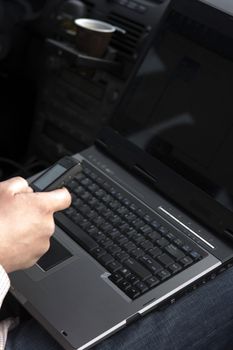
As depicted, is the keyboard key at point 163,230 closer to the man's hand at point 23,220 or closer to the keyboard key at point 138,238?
the keyboard key at point 138,238

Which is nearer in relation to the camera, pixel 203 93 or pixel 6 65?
pixel 203 93

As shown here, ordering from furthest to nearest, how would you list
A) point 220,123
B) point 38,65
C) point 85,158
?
point 38,65 < point 85,158 < point 220,123

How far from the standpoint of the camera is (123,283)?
77 cm

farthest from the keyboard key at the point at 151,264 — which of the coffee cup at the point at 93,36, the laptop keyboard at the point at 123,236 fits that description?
the coffee cup at the point at 93,36

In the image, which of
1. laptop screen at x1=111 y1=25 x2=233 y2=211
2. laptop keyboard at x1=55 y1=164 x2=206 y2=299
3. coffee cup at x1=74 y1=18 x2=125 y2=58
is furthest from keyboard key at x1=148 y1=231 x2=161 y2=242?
coffee cup at x1=74 y1=18 x2=125 y2=58

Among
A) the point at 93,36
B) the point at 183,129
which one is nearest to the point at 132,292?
the point at 183,129

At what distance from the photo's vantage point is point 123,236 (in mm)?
834

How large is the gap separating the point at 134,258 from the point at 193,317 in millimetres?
116

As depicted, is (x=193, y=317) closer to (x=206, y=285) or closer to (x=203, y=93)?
(x=206, y=285)

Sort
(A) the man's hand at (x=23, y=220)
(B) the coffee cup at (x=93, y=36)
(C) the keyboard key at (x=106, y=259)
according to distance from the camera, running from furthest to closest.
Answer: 1. (B) the coffee cup at (x=93, y=36)
2. (C) the keyboard key at (x=106, y=259)
3. (A) the man's hand at (x=23, y=220)

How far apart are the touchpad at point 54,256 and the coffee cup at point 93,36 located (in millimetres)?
466

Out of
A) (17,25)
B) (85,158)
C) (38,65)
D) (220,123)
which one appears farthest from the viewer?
(38,65)

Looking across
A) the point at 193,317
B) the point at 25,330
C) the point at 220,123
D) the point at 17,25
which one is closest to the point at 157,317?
the point at 193,317

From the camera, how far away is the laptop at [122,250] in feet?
2.46
